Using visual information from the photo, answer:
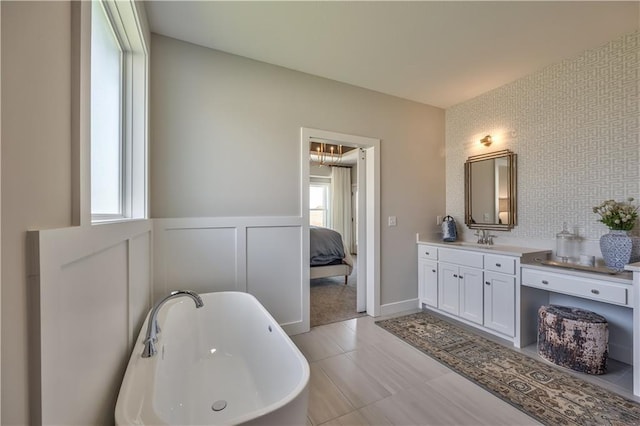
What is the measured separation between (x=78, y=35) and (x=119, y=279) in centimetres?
92

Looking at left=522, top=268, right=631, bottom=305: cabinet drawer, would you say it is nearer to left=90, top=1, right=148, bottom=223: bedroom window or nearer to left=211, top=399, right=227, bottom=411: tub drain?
left=211, top=399, right=227, bottom=411: tub drain

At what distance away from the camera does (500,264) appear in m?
2.52

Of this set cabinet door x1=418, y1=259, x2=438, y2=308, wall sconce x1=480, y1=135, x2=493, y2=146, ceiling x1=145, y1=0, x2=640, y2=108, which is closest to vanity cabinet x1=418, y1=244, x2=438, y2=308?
cabinet door x1=418, y1=259, x2=438, y2=308

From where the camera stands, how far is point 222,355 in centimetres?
201

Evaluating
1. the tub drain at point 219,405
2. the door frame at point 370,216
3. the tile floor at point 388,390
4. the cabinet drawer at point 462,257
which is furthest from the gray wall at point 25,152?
the cabinet drawer at point 462,257

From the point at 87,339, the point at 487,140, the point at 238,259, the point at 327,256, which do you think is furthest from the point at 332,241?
the point at 87,339

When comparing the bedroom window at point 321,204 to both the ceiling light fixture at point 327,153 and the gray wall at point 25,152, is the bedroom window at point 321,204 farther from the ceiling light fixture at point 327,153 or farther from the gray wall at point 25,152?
the gray wall at point 25,152

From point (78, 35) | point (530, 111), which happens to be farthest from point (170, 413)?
point (530, 111)

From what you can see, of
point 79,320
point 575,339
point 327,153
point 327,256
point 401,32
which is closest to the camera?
point 79,320

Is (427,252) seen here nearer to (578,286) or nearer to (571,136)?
(578,286)

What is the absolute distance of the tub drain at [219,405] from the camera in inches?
60.1

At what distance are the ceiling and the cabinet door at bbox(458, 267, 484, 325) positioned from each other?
2081 millimetres

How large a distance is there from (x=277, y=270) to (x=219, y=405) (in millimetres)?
1206

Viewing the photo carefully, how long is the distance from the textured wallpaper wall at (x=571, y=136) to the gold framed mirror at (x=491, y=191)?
0.26ft
